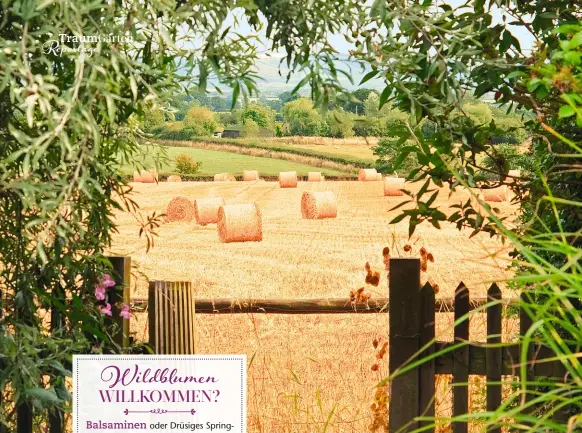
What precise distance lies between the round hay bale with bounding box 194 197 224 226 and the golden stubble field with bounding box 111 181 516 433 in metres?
0.29

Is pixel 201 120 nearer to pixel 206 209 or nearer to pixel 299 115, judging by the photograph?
pixel 206 209

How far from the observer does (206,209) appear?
1591 centimetres

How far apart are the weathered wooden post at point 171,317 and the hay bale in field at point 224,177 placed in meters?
19.2

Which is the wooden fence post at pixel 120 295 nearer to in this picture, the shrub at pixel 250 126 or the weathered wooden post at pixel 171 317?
the weathered wooden post at pixel 171 317

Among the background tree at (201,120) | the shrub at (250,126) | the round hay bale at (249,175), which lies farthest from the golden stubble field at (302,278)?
the background tree at (201,120)

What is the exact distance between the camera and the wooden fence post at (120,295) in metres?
3.81

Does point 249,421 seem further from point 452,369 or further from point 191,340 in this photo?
point 452,369

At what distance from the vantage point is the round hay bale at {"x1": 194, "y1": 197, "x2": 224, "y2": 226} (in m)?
15.9

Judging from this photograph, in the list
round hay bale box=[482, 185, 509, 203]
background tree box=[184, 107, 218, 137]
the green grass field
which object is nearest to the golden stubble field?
the green grass field

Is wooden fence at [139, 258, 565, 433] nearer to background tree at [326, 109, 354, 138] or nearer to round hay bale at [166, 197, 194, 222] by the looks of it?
background tree at [326, 109, 354, 138]

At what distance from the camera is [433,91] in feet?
10.1

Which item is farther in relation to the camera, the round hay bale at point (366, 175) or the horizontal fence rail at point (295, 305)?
the round hay bale at point (366, 175)

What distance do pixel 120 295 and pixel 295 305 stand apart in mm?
1462

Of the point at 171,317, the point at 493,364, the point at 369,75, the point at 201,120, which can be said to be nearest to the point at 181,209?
the point at 201,120
